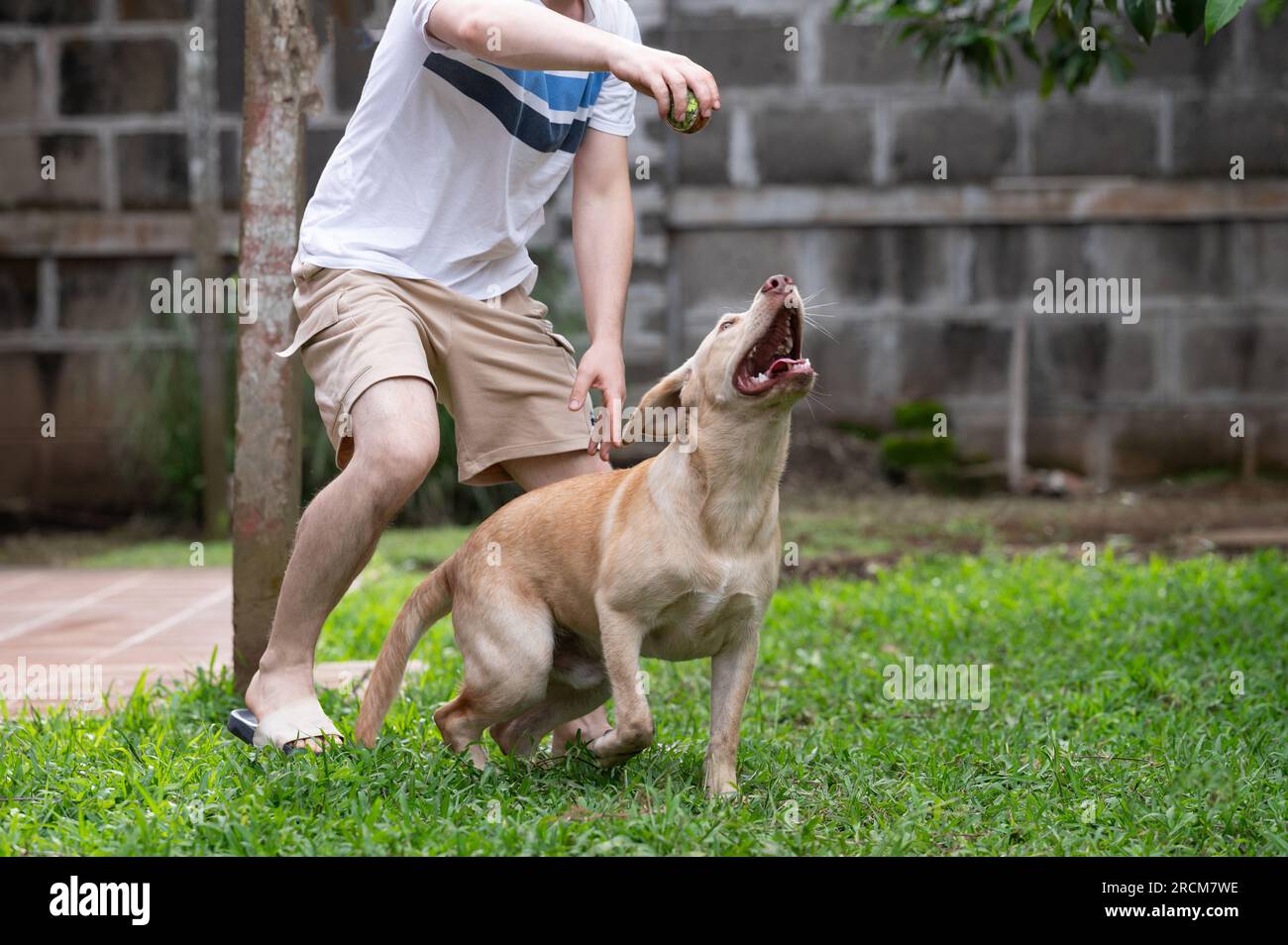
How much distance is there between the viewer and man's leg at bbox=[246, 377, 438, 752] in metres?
3.26

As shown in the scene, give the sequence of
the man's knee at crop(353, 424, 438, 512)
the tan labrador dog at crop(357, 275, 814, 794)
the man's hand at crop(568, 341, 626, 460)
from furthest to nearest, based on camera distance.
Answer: the man's hand at crop(568, 341, 626, 460) → the man's knee at crop(353, 424, 438, 512) → the tan labrador dog at crop(357, 275, 814, 794)

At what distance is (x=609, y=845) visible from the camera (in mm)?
2754

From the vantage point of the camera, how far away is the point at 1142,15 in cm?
363

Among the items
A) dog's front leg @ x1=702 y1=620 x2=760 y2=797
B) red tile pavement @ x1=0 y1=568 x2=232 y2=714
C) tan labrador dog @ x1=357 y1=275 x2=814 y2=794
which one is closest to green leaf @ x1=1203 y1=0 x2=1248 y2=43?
tan labrador dog @ x1=357 y1=275 x2=814 y2=794

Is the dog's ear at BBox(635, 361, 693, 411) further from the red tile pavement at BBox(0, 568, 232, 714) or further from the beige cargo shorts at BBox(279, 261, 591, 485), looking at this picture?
the red tile pavement at BBox(0, 568, 232, 714)

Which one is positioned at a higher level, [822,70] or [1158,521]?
[822,70]

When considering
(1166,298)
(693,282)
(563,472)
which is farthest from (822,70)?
(563,472)

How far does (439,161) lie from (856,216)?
6044 millimetres

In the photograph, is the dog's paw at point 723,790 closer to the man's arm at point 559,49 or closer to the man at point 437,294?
the man at point 437,294

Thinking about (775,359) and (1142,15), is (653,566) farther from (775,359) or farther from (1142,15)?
(1142,15)

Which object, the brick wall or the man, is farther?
the brick wall

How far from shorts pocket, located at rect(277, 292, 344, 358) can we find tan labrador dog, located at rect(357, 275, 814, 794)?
2.12 feet

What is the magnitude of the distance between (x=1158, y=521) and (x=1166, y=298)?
6.06 ft
